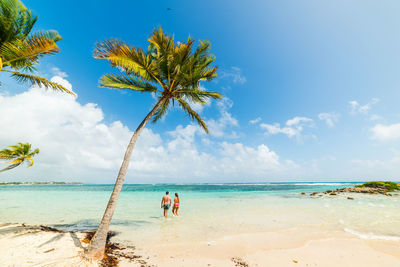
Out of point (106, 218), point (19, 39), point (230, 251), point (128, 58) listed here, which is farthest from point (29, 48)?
point (230, 251)

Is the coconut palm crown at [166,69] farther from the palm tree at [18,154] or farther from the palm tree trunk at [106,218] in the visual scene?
the palm tree at [18,154]

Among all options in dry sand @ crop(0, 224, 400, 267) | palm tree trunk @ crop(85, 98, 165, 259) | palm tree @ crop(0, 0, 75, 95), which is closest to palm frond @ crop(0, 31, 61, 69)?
palm tree @ crop(0, 0, 75, 95)

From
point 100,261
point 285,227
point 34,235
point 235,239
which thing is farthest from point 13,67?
point 285,227

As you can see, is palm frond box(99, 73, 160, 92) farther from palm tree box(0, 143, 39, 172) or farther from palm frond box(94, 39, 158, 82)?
palm tree box(0, 143, 39, 172)

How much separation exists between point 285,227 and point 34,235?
35.6ft

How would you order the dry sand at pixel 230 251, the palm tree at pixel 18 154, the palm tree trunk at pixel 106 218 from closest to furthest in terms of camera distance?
the dry sand at pixel 230 251, the palm tree trunk at pixel 106 218, the palm tree at pixel 18 154

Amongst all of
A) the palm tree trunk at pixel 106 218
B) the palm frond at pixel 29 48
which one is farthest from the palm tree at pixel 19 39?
the palm tree trunk at pixel 106 218

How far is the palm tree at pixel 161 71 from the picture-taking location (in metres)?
5.87

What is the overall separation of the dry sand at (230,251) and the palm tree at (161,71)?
1768 mm

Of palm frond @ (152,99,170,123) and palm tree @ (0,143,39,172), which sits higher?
palm frond @ (152,99,170,123)

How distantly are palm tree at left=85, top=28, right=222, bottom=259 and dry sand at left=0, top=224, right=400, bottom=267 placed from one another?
177cm

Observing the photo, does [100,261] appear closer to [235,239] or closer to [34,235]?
[34,235]

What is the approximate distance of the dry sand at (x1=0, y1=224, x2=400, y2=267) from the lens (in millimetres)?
4867

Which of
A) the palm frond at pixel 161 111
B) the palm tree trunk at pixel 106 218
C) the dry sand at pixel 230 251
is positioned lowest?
the dry sand at pixel 230 251
